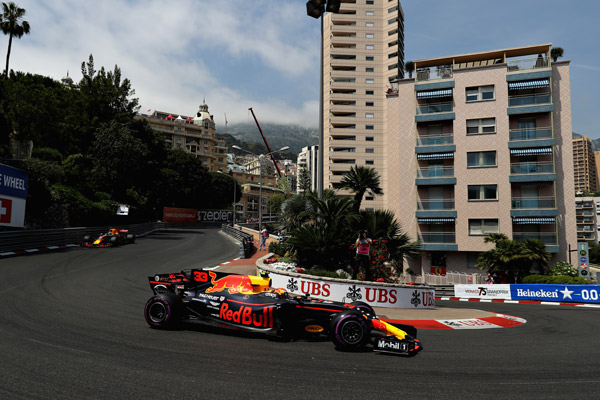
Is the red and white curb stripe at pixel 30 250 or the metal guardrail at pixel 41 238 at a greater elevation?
the metal guardrail at pixel 41 238

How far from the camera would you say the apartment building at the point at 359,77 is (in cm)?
7194

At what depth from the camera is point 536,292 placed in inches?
784

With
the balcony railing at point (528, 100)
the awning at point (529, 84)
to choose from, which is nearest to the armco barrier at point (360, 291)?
the balcony railing at point (528, 100)

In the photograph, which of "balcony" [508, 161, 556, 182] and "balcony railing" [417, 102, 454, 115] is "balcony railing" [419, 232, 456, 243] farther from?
"balcony railing" [417, 102, 454, 115]

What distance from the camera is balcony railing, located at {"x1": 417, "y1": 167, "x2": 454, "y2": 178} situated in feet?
111

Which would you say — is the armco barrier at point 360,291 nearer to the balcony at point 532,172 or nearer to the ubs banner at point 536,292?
the ubs banner at point 536,292

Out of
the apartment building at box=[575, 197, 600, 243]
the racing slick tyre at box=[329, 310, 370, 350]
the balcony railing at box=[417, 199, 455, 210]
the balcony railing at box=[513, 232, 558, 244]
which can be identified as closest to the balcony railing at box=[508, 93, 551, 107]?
the balcony railing at box=[417, 199, 455, 210]

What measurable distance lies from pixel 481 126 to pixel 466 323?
27184 mm

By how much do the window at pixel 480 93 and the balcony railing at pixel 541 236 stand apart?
38.9ft

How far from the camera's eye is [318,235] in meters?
15.1

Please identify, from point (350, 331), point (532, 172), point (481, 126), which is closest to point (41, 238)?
point (350, 331)

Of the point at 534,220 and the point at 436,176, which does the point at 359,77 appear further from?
the point at 534,220

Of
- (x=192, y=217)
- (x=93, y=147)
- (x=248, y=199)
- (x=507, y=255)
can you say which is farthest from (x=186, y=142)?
(x=507, y=255)

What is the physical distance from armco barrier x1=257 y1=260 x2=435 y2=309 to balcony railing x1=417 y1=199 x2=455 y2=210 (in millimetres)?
21936
